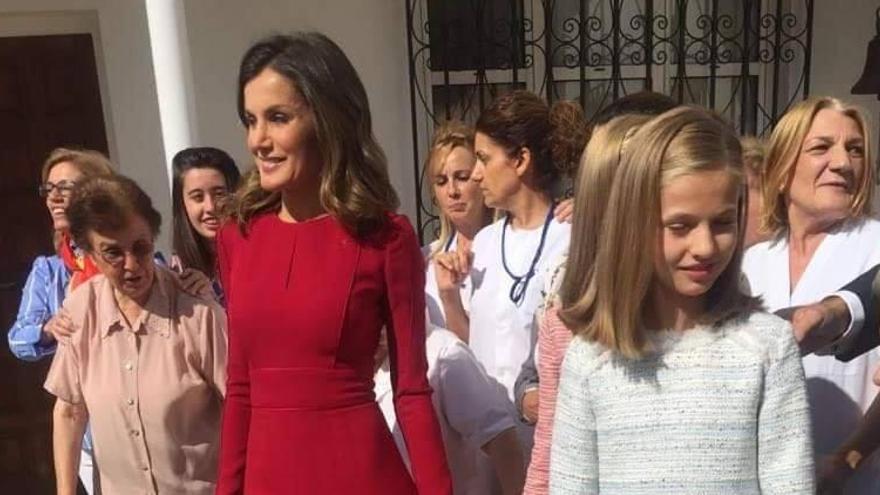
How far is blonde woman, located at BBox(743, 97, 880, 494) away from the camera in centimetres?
164

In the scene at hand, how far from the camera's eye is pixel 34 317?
2.41 meters

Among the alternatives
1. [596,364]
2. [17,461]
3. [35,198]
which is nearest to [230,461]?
[596,364]

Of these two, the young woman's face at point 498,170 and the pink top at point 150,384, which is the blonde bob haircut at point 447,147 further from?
the pink top at point 150,384

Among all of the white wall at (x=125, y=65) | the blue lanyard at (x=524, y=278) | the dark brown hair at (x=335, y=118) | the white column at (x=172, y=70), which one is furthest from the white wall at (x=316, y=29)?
the dark brown hair at (x=335, y=118)

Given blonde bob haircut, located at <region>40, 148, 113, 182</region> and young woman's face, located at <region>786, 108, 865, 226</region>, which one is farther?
blonde bob haircut, located at <region>40, 148, 113, 182</region>

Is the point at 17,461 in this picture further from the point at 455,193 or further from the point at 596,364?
the point at 596,364

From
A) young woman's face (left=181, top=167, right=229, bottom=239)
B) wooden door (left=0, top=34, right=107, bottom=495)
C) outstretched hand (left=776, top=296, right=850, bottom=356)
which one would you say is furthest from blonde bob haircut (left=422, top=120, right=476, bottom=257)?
wooden door (left=0, top=34, right=107, bottom=495)

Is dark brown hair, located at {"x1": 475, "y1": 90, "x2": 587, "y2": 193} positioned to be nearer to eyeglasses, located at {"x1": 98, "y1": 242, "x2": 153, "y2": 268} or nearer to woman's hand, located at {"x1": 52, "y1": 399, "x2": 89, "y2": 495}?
eyeglasses, located at {"x1": 98, "y1": 242, "x2": 153, "y2": 268}

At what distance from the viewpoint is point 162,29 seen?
10.0 ft

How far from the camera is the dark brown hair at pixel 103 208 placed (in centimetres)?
178

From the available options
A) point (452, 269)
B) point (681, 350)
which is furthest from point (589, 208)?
point (452, 269)

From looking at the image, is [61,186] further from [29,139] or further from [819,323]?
[819,323]

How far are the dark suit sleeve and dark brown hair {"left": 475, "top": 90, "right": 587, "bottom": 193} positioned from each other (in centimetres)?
77

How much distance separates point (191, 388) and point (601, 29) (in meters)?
3.12
